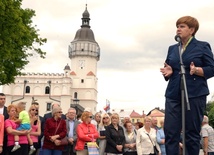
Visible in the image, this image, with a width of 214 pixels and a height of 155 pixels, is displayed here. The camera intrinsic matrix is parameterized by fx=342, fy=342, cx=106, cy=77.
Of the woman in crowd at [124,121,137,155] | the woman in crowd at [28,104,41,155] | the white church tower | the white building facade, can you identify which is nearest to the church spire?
the white building facade

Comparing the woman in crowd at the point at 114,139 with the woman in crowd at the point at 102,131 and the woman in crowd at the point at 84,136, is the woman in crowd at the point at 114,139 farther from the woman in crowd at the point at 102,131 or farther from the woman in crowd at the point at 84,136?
the woman in crowd at the point at 84,136

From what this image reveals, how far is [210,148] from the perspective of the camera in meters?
10.6

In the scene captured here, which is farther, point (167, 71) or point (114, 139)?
point (114, 139)

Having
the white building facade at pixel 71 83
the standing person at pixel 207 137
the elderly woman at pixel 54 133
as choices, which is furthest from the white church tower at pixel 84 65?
the elderly woman at pixel 54 133

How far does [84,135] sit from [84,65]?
339ft

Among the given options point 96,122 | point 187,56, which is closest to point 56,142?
point 96,122

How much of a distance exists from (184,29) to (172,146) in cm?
135

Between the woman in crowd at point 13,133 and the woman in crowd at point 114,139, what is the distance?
2.39m

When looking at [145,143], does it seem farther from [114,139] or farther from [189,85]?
[189,85]

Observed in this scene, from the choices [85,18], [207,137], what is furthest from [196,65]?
[85,18]

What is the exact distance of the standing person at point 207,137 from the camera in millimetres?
10359

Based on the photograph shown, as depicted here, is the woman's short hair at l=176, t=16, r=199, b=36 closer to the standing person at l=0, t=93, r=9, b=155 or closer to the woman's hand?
the woman's hand

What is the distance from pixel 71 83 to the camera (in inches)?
4193

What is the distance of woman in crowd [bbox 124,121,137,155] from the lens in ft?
31.5
